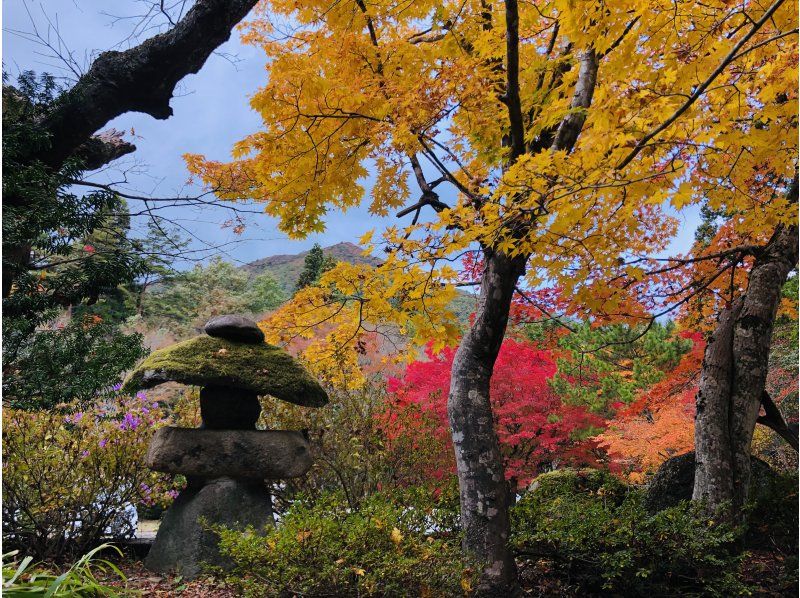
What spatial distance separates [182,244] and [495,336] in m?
3.98

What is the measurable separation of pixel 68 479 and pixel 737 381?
18.7 feet

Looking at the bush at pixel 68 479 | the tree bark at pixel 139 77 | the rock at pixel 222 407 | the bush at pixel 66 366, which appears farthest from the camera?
the tree bark at pixel 139 77

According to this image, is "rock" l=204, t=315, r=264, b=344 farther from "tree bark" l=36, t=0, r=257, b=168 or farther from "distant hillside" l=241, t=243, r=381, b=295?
"distant hillside" l=241, t=243, r=381, b=295

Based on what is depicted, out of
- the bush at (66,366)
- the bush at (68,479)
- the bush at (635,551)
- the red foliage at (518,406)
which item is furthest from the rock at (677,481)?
the bush at (66,366)

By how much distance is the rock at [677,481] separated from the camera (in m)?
5.14

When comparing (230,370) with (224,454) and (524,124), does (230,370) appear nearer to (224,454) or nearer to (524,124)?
(224,454)

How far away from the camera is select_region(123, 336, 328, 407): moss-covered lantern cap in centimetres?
463

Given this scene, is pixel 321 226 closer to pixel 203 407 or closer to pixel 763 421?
pixel 203 407

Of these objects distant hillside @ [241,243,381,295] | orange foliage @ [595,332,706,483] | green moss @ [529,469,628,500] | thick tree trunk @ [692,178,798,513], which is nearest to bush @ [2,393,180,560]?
green moss @ [529,469,628,500]

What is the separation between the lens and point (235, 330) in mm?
5109

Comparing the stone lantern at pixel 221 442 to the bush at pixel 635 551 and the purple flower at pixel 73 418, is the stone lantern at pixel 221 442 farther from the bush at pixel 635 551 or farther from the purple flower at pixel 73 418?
the bush at pixel 635 551

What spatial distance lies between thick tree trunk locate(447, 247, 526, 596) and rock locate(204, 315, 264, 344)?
2154 mm

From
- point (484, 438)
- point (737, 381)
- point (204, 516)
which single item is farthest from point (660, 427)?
point (204, 516)

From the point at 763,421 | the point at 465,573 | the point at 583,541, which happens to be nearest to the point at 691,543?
the point at 583,541
